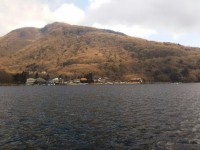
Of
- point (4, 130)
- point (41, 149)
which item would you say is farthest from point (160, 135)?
point (4, 130)

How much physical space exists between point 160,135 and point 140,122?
17012mm

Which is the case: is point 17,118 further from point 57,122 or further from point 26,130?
point 26,130

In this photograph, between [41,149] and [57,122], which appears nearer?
[41,149]

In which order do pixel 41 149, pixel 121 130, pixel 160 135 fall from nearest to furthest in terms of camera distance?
1. pixel 41 149
2. pixel 160 135
3. pixel 121 130

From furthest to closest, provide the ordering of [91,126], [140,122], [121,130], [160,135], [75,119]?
[75,119] → [140,122] → [91,126] → [121,130] → [160,135]

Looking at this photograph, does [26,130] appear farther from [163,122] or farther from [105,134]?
[163,122]

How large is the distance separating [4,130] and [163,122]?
133 ft

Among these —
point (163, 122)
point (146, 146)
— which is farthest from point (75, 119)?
point (146, 146)

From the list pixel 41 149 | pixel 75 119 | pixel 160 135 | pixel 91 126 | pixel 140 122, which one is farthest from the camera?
pixel 75 119

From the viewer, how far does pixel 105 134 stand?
211ft

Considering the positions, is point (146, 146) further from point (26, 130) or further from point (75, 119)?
point (75, 119)

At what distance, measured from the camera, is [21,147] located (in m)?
53.8

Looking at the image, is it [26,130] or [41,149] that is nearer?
[41,149]

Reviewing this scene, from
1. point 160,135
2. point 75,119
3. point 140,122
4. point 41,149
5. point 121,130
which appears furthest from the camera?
point 75,119
